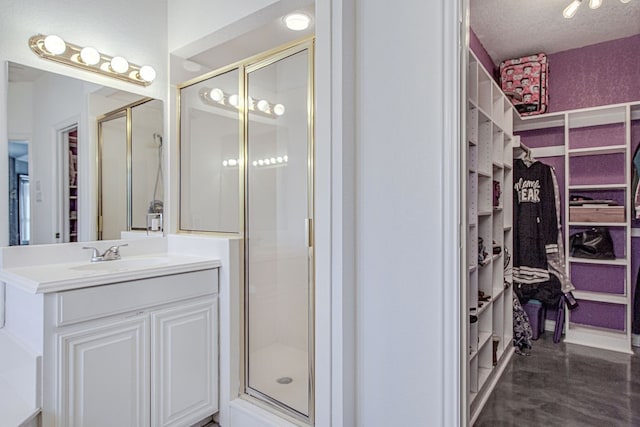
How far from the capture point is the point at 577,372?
267cm

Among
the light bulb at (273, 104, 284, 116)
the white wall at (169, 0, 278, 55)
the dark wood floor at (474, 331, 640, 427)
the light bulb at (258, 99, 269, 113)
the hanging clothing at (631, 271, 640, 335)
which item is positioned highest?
the white wall at (169, 0, 278, 55)

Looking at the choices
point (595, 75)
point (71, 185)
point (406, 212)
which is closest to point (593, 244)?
point (595, 75)

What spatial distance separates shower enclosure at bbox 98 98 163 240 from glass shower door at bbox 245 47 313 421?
67 cm

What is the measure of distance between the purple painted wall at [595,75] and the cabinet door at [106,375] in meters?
3.98

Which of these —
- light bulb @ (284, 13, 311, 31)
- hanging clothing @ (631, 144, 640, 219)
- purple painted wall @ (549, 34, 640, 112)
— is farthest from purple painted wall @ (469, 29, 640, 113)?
light bulb @ (284, 13, 311, 31)

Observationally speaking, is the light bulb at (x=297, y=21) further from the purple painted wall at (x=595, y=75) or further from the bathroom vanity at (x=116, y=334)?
the purple painted wall at (x=595, y=75)

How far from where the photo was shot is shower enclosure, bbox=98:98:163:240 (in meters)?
2.09

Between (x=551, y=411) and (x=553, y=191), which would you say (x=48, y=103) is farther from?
(x=553, y=191)

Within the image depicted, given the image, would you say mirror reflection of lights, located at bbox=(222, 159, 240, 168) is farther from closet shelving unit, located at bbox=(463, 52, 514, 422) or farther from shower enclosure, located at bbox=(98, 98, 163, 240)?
closet shelving unit, located at bbox=(463, 52, 514, 422)

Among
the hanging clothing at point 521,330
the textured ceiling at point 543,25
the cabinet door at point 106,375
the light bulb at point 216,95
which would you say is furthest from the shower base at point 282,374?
the textured ceiling at point 543,25

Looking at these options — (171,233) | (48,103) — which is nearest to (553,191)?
(171,233)

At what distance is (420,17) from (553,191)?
2.64 meters

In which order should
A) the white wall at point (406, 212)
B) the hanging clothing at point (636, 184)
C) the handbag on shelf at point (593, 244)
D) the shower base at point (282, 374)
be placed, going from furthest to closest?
1. the handbag on shelf at point (593, 244)
2. the hanging clothing at point (636, 184)
3. the shower base at point (282, 374)
4. the white wall at point (406, 212)

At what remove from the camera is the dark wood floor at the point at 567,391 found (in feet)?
6.88
